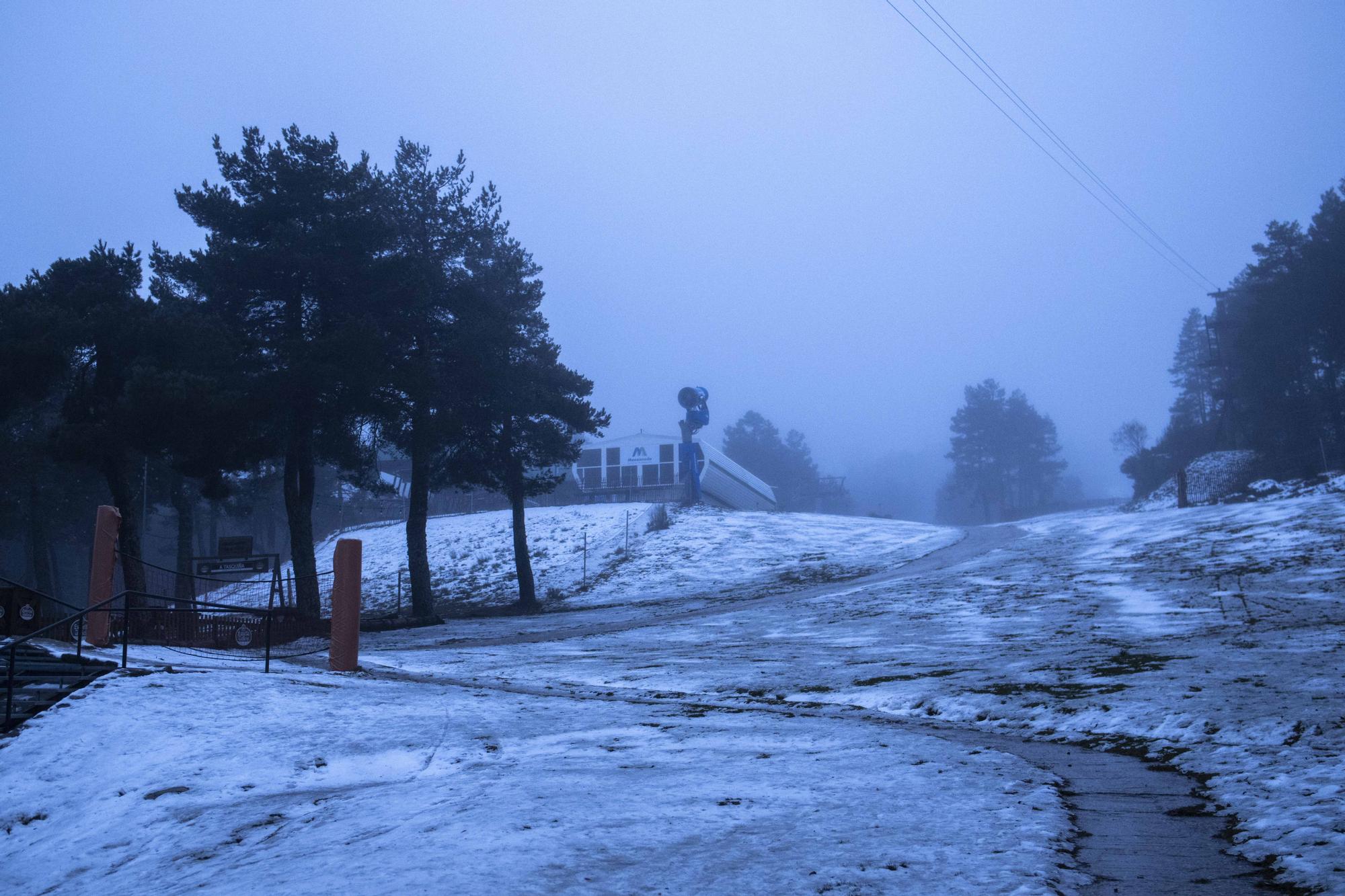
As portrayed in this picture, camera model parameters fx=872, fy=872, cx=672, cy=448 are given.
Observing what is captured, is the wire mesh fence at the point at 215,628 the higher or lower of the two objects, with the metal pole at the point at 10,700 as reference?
lower

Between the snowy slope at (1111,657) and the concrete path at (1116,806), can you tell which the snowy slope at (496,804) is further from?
the snowy slope at (1111,657)

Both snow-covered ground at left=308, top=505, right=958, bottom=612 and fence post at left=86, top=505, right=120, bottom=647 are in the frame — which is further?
snow-covered ground at left=308, top=505, right=958, bottom=612

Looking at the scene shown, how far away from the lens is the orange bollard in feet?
37.7

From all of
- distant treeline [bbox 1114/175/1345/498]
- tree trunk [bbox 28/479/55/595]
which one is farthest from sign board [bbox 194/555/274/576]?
distant treeline [bbox 1114/175/1345/498]

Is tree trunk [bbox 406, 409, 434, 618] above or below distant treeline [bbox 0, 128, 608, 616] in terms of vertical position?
below

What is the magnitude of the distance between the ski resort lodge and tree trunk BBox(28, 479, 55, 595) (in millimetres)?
29511

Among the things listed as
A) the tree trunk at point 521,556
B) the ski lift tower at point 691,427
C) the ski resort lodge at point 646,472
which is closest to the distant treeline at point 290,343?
the tree trunk at point 521,556

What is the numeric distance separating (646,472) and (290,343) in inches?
1531

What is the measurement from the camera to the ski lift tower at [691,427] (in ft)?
165

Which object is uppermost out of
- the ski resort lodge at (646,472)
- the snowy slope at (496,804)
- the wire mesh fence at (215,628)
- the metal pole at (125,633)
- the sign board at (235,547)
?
the ski resort lodge at (646,472)

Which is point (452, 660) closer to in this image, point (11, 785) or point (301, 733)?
point (301, 733)

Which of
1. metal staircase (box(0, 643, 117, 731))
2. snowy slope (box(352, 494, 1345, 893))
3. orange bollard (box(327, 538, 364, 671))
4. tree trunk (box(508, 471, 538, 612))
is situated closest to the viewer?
snowy slope (box(352, 494, 1345, 893))

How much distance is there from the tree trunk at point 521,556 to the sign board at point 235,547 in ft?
28.3

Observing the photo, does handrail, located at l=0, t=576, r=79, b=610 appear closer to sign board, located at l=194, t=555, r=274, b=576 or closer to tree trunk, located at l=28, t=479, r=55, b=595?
sign board, located at l=194, t=555, r=274, b=576
